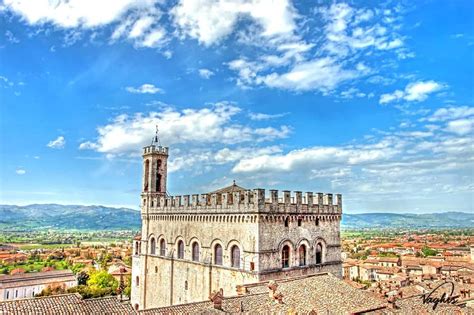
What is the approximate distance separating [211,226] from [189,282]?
16.7 feet

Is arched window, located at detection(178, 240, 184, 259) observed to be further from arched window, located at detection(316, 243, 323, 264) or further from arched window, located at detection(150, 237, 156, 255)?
arched window, located at detection(316, 243, 323, 264)

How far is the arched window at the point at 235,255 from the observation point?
26.8 metres

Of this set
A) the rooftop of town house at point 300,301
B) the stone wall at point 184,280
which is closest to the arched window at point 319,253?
the rooftop of town house at point 300,301

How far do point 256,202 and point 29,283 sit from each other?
7021 centimetres

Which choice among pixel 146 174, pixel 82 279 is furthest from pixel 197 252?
pixel 82 279

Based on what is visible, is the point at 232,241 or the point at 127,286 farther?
the point at 127,286

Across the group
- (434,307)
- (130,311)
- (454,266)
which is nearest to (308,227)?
(434,307)

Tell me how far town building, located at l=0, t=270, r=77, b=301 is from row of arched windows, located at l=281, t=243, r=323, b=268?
6181 cm

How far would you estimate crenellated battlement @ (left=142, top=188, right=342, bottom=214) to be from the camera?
2555cm

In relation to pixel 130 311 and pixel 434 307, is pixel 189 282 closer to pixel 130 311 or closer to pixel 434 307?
pixel 130 311

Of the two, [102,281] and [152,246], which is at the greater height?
[152,246]

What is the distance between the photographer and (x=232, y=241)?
A: 1064 inches

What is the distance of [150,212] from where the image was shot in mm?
36938

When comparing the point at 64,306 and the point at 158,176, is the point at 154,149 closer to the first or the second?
the point at 158,176
